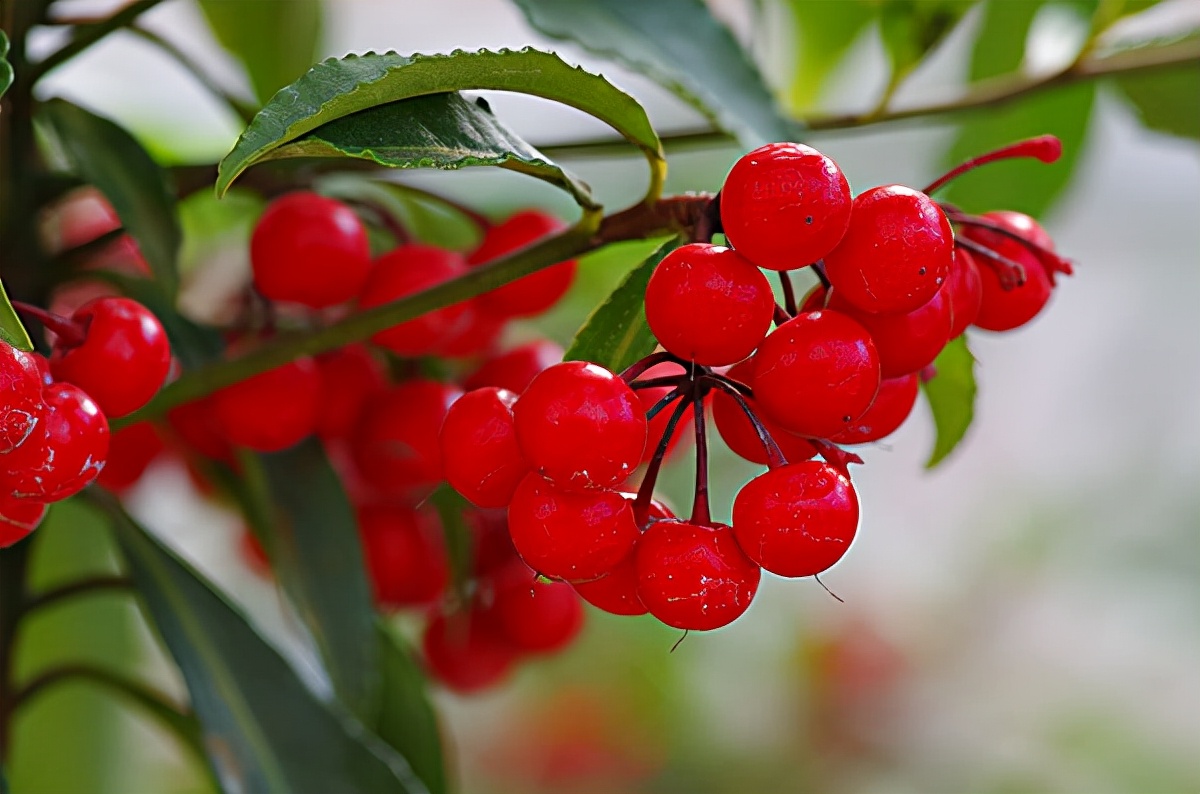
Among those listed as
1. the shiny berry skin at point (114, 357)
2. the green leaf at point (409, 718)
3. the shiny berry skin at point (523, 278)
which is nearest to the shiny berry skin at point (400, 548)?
the green leaf at point (409, 718)

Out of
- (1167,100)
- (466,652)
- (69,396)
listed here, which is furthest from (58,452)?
(1167,100)

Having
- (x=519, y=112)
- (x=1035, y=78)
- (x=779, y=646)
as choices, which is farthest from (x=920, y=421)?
(x=1035, y=78)

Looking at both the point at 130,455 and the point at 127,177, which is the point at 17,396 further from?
the point at 130,455

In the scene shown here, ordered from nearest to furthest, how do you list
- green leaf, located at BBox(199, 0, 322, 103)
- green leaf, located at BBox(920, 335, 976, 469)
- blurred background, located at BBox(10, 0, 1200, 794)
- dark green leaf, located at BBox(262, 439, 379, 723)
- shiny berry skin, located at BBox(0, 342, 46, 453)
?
shiny berry skin, located at BBox(0, 342, 46, 453)
green leaf, located at BBox(920, 335, 976, 469)
dark green leaf, located at BBox(262, 439, 379, 723)
green leaf, located at BBox(199, 0, 322, 103)
blurred background, located at BBox(10, 0, 1200, 794)

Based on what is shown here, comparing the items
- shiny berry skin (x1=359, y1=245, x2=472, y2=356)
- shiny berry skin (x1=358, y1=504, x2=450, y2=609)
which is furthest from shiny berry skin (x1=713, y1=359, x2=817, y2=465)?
shiny berry skin (x1=358, y1=504, x2=450, y2=609)

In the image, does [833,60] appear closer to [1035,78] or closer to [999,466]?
[1035,78]

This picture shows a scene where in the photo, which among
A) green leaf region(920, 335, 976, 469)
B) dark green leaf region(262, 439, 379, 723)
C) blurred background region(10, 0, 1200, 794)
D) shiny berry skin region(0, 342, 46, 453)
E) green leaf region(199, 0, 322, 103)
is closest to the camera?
shiny berry skin region(0, 342, 46, 453)

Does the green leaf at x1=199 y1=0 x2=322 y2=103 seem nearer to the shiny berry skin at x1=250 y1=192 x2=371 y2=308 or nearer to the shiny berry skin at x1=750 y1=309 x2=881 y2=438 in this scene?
the shiny berry skin at x1=250 y1=192 x2=371 y2=308

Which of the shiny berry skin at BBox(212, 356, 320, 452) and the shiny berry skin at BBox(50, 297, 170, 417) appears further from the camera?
the shiny berry skin at BBox(212, 356, 320, 452)
